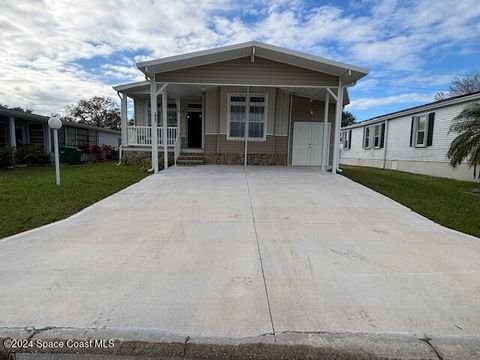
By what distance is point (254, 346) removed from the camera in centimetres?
237

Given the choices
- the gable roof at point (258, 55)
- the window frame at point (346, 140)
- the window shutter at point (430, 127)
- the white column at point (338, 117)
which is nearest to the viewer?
the gable roof at point (258, 55)

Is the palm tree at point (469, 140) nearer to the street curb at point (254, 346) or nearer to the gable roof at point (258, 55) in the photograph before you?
the gable roof at point (258, 55)

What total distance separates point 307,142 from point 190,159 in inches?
210

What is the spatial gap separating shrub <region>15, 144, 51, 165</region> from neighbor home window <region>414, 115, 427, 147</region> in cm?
1933

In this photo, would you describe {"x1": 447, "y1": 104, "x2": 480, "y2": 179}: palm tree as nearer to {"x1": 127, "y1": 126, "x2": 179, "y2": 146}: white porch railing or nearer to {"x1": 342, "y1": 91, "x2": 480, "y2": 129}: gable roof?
{"x1": 342, "y1": 91, "x2": 480, "y2": 129}: gable roof

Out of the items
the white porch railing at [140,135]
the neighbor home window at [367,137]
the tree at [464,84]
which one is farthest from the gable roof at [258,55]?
the tree at [464,84]

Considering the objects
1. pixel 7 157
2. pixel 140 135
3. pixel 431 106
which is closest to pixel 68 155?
pixel 7 157

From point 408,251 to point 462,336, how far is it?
1930mm

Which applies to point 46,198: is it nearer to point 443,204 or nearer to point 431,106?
point 443,204

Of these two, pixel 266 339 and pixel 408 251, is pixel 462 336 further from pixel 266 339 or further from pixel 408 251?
pixel 408 251

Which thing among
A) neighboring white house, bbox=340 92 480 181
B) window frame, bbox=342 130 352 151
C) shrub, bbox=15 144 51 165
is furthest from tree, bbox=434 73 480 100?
shrub, bbox=15 144 51 165

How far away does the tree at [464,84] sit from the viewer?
3035 centimetres

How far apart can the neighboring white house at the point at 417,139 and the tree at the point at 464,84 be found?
49.8 feet

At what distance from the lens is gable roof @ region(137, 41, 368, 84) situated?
33.1ft
